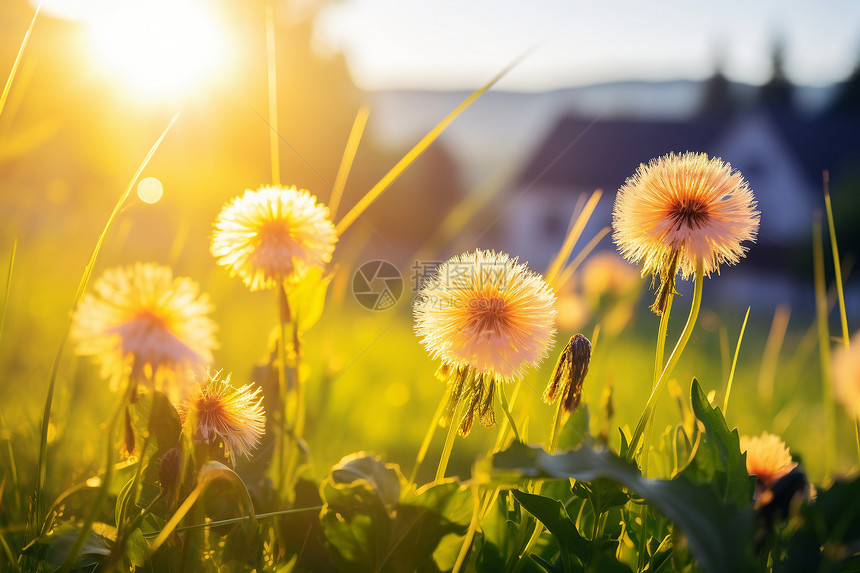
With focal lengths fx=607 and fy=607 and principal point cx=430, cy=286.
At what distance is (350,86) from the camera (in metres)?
23.7

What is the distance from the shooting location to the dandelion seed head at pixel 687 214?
859mm

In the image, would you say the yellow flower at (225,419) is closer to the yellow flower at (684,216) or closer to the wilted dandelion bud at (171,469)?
the wilted dandelion bud at (171,469)

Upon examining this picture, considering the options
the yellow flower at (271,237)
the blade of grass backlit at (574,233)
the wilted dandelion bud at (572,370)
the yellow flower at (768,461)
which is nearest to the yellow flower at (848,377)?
the yellow flower at (768,461)

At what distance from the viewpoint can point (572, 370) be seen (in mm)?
811

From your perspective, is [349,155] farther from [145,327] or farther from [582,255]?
[145,327]

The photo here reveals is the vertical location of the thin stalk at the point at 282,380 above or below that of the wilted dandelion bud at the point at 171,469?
above

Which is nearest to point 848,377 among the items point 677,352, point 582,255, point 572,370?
point 677,352

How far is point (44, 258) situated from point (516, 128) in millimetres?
136962

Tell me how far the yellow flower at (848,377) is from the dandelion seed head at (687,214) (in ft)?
0.61

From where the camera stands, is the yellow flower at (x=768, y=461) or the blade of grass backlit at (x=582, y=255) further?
the blade of grass backlit at (x=582, y=255)

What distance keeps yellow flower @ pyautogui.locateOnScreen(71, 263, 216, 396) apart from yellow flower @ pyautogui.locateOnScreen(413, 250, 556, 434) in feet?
1.09

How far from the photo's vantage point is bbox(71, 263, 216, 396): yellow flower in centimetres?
61

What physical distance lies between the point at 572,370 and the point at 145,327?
52 centimetres

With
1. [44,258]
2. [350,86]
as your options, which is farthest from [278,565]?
[350,86]
